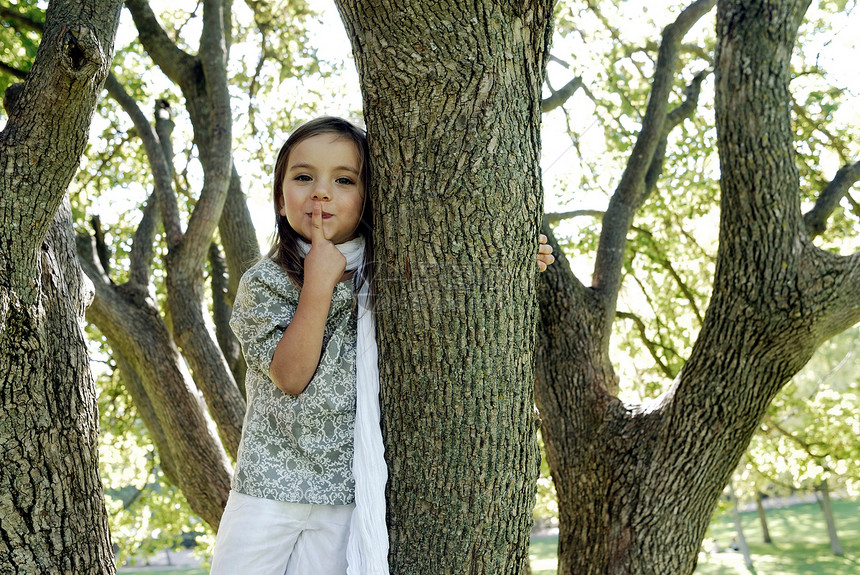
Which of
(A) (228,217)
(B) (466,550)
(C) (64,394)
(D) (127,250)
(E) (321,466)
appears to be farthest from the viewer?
(D) (127,250)

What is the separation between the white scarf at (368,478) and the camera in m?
1.78

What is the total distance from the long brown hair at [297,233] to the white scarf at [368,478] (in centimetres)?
24

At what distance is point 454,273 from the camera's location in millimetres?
1730

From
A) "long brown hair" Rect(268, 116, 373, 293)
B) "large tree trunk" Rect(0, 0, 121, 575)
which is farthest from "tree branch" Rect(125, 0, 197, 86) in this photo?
"long brown hair" Rect(268, 116, 373, 293)

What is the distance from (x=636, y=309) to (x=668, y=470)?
5.78m

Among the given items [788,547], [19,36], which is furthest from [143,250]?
[788,547]

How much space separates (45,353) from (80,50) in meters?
0.83

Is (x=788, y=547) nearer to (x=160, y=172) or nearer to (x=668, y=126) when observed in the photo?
(x=668, y=126)

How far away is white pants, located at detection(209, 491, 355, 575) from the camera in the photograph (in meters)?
1.96

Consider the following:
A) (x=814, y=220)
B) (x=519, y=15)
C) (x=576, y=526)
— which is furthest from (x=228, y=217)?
(x=519, y=15)

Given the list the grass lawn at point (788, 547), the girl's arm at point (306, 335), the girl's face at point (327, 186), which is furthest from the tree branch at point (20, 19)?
the grass lawn at point (788, 547)

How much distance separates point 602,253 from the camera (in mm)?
4527

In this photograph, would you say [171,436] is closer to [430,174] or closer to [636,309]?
[430,174]

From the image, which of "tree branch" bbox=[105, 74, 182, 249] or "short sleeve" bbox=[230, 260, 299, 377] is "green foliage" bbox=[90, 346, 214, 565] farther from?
"short sleeve" bbox=[230, 260, 299, 377]
